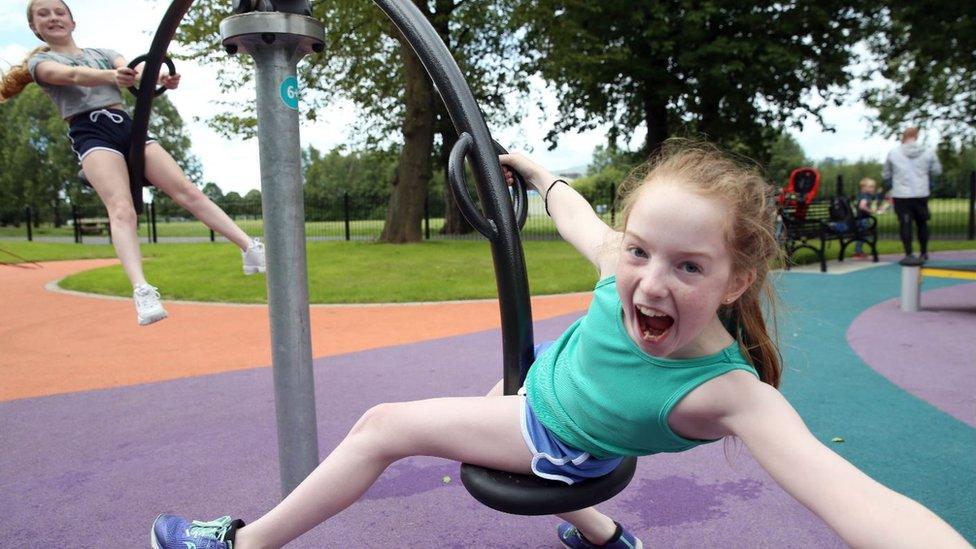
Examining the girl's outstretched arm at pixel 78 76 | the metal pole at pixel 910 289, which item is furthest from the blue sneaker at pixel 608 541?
the metal pole at pixel 910 289

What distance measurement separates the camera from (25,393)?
4.07 meters

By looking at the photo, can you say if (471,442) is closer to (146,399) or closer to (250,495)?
(250,495)

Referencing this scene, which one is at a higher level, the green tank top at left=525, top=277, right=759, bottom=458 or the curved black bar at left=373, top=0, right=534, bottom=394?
the curved black bar at left=373, top=0, right=534, bottom=394

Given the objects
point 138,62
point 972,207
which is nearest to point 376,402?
point 138,62

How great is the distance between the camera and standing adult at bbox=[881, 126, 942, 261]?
8953 mm

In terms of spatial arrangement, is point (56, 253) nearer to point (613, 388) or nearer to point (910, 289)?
point (910, 289)

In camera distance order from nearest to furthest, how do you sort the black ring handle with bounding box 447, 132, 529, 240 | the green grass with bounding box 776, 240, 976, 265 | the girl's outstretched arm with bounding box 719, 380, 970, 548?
the girl's outstretched arm with bounding box 719, 380, 970, 548, the black ring handle with bounding box 447, 132, 529, 240, the green grass with bounding box 776, 240, 976, 265

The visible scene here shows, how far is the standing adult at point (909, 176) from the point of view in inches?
352

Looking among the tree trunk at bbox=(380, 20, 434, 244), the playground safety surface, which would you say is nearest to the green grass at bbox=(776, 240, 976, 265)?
the playground safety surface

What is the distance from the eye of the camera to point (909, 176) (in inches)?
354

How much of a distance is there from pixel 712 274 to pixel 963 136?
23.8 meters

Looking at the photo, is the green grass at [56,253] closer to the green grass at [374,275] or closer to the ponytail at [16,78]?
the green grass at [374,275]

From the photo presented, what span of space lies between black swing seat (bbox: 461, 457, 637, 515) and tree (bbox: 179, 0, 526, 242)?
375 inches

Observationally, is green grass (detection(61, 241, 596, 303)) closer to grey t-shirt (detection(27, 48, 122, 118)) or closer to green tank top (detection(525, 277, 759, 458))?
grey t-shirt (detection(27, 48, 122, 118))
